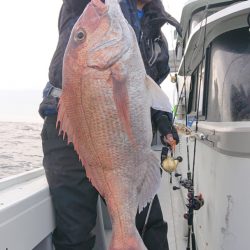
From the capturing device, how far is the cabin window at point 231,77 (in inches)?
116

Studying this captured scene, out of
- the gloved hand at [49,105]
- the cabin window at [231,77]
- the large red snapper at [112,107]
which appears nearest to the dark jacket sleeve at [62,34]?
the gloved hand at [49,105]

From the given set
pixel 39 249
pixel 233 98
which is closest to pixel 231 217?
pixel 233 98

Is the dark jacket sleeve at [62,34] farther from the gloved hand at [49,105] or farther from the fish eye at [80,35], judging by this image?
the fish eye at [80,35]

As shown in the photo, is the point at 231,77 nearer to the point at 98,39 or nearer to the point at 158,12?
the point at 158,12

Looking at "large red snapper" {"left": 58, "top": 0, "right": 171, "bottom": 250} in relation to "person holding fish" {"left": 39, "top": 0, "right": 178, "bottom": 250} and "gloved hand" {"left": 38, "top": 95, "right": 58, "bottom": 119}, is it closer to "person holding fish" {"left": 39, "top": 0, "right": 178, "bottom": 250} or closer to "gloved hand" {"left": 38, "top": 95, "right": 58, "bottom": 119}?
"person holding fish" {"left": 39, "top": 0, "right": 178, "bottom": 250}

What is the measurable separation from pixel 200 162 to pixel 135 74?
6.46 feet

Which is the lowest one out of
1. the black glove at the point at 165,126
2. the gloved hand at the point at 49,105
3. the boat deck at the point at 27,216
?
the boat deck at the point at 27,216

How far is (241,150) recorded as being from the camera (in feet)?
8.16

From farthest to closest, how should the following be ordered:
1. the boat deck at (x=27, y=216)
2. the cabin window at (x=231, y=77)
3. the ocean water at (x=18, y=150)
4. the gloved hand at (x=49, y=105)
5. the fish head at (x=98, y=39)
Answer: the ocean water at (x=18, y=150)
the cabin window at (x=231, y=77)
the gloved hand at (x=49, y=105)
the boat deck at (x=27, y=216)
the fish head at (x=98, y=39)

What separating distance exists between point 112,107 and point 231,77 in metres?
1.50

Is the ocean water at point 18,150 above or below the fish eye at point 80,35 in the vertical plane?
below

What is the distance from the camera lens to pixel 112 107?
190cm

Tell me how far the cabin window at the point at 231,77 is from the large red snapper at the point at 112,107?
3.71 feet

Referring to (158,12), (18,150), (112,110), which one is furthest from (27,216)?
(18,150)
